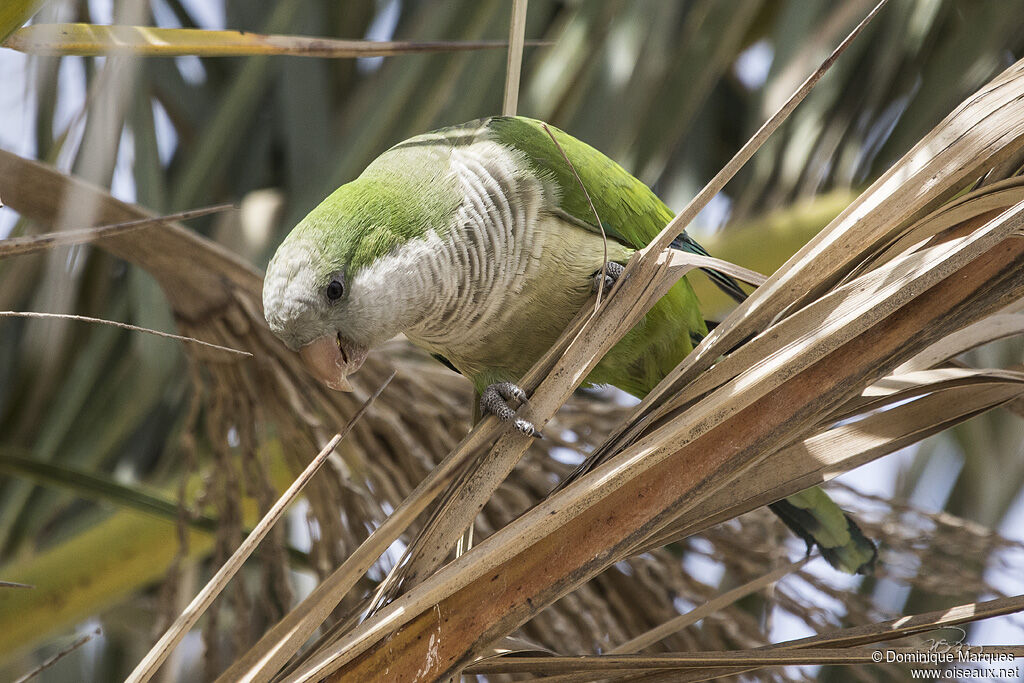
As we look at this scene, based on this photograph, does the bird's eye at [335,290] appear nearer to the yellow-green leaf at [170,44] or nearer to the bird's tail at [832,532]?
the yellow-green leaf at [170,44]

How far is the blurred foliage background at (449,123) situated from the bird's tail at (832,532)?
7 centimetres

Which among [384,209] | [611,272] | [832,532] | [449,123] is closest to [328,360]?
[384,209]

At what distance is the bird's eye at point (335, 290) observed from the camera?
5.14ft

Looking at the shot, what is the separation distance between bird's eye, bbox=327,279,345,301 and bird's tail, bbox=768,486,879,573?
0.96 meters

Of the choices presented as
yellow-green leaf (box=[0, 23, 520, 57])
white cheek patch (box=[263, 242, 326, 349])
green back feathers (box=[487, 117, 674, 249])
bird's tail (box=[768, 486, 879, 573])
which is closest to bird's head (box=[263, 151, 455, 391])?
white cheek patch (box=[263, 242, 326, 349])

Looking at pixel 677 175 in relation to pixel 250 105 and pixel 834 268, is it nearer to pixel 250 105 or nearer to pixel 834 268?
pixel 250 105

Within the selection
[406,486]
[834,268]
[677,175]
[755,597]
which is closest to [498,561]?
[834,268]

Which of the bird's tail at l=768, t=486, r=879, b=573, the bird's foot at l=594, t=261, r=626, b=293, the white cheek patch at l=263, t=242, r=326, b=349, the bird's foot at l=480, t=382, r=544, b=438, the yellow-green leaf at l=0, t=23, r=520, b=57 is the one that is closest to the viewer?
the yellow-green leaf at l=0, t=23, r=520, b=57

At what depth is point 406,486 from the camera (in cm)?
175

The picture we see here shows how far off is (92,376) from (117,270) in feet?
1.13

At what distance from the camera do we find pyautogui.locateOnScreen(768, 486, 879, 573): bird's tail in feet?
5.93

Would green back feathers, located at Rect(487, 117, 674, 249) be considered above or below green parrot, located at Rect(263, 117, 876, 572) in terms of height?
above

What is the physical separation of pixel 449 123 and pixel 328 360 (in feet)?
2.67

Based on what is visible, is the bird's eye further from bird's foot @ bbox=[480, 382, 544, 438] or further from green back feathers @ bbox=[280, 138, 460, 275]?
bird's foot @ bbox=[480, 382, 544, 438]
